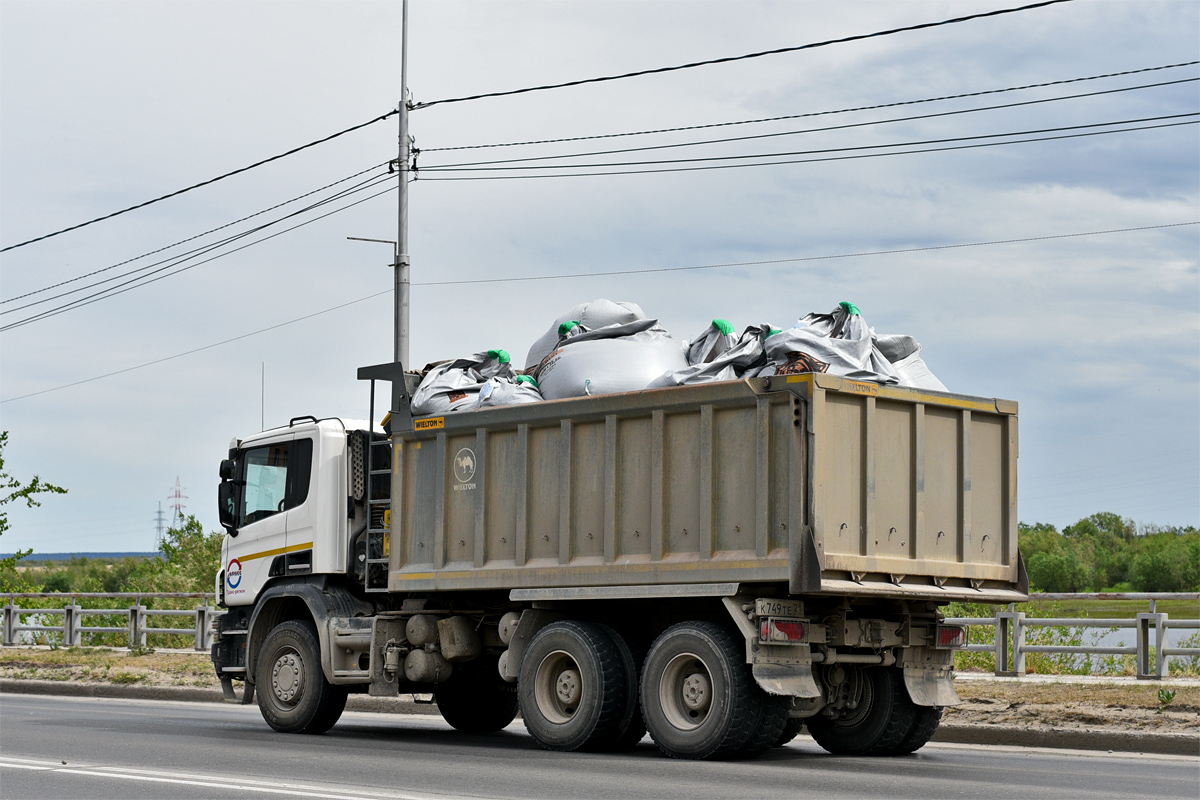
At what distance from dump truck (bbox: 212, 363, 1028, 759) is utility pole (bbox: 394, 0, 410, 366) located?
222 inches

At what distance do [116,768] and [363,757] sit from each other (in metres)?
1.76

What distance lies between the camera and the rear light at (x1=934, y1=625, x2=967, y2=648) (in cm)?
1128

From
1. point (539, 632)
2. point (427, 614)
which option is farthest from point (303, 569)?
point (539, 632)

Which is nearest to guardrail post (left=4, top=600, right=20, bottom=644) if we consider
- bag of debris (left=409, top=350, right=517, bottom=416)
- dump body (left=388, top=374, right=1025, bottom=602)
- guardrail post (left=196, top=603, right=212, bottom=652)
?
guardrail post (left=196, top=603, right=212, bottom=652)

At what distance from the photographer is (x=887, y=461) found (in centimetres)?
1049

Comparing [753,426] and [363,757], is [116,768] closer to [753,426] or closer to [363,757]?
[363,757]

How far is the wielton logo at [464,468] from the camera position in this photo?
12070mm

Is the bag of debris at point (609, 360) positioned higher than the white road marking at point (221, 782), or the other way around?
the bag of debris at point (609, 360)

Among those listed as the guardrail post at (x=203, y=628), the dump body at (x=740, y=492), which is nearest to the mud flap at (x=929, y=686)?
the dump body at (x=740, y=492)

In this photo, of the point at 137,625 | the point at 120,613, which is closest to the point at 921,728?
the point at 137,625

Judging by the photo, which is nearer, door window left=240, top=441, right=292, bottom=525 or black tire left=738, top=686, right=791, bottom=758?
black tire left=738, top=686, right=791, bottom=758

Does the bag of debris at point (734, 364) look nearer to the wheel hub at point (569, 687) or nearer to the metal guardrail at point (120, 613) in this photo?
the wheel hub at point (569, 687)

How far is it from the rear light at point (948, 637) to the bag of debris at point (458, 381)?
13.6ft

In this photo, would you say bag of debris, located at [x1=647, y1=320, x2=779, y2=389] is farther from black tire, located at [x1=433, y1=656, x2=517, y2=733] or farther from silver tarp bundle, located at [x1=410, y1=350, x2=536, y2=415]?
black tire, located at [x1=433, y1=656, x2=517, y2=733]
